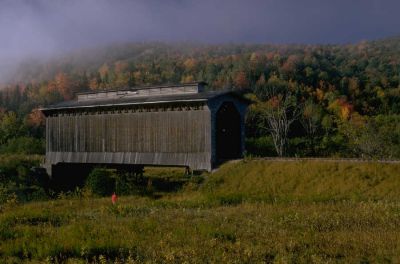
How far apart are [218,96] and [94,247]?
20738 mm

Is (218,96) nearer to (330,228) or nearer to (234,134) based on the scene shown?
(234,134)

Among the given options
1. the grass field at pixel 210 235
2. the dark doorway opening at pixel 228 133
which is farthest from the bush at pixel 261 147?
the grass field at pixel 210 235

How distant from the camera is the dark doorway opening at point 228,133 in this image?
3231cm

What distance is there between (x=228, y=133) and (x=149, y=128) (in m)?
5.41

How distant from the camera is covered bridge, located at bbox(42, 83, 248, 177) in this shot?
95.4 feet

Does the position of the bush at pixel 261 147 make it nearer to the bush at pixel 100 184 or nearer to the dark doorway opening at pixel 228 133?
the dark doorway opening at pixel 228 133

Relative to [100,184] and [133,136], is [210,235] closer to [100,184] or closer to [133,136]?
[100,184]

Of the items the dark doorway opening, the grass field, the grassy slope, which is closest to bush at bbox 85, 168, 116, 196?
the grassy slope

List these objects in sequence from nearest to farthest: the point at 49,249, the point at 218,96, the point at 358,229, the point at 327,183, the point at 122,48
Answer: the point at 49,249 → the point at 358,229 → the point at 327,183 → the point at 218,96 → the point at 122,48

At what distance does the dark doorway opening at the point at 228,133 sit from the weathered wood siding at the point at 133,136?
11.1 feet

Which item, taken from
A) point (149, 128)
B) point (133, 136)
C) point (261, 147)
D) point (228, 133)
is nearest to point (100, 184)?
point (133, 136)


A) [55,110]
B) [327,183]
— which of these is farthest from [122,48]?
[327,183]

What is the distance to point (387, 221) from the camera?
11250mm

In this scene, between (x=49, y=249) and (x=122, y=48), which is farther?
(x=122, y=48)
